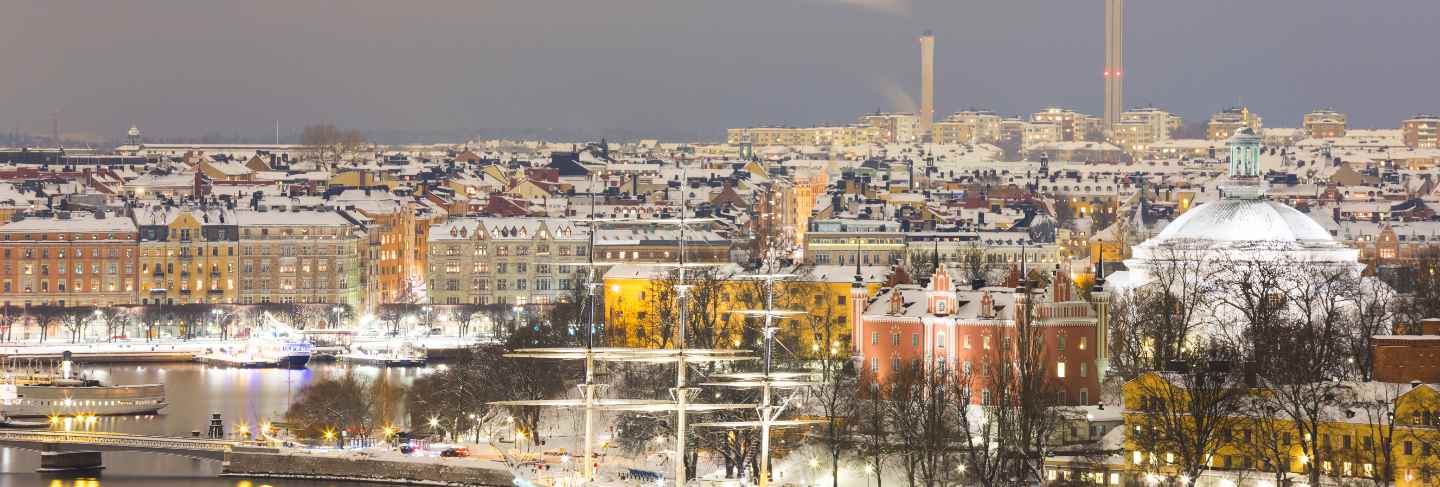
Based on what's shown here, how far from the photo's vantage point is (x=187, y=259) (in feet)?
173

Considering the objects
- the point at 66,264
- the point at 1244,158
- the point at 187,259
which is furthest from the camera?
the point at 187,259

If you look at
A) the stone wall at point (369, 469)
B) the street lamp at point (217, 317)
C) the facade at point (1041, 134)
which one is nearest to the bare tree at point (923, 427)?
the stone wall at point (369, 469)

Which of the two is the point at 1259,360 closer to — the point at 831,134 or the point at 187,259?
the point at 187,259

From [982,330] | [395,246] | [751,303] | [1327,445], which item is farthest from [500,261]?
[1327,445]

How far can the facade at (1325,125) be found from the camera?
412ft

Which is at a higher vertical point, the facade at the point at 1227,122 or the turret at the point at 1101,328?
the facade at the point at 1227,122

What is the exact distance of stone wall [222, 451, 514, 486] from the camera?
94.5ft

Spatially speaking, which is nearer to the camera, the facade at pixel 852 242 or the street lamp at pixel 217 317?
the street lamp at pixel 217 317

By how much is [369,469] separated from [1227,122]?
102 m

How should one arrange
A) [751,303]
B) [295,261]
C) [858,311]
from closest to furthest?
[858,311] → [751,303] → [295,261]

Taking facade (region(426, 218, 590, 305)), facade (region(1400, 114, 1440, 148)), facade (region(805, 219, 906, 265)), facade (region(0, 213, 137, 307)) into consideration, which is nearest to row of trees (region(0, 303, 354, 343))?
facade (region(0, 213, 137, 307))

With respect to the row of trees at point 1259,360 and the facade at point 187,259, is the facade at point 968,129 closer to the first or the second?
the facade at point 187,259

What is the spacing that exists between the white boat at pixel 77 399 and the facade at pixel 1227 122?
297 ft

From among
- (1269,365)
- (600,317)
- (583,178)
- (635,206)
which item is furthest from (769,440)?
(583,178)
